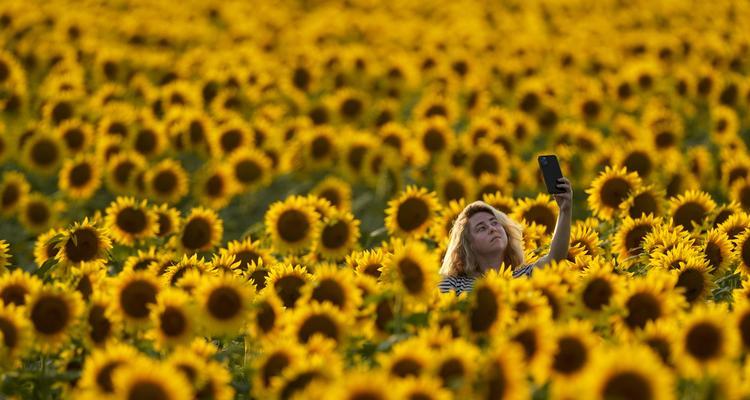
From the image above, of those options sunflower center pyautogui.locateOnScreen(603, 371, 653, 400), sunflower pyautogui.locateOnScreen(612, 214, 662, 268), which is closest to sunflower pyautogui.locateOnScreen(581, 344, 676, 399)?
sunflower center pyautogui.locateOnScreen(603, 371, 653, 400)

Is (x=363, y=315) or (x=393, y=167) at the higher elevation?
(x=393, y=167)

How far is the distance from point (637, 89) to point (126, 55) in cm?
771

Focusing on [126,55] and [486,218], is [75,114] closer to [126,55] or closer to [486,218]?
[126,55]

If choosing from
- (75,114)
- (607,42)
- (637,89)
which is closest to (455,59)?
(637,89)

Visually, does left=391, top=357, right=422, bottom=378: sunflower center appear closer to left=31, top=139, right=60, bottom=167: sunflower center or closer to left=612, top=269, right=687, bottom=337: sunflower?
left=612, top=269, right=687, bottom=337: sunflower

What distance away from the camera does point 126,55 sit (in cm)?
1686

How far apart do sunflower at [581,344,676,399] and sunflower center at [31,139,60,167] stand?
30.2ft

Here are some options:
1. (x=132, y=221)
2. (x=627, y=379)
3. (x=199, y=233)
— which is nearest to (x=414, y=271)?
(x=627, y=379)

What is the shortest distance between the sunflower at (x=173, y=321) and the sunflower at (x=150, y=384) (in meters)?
1.27

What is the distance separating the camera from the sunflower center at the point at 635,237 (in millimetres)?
8542

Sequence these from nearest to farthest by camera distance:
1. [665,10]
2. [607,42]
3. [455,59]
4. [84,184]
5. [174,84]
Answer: [84,184]
[174,84]
[455,59]
[607,42]
[665,10]

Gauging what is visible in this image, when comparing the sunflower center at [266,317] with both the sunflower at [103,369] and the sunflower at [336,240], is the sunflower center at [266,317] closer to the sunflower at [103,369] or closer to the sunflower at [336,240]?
the sunflower at [103,369]

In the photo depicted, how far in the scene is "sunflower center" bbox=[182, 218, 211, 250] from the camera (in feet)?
30.8

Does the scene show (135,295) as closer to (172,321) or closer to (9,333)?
(172,321)
